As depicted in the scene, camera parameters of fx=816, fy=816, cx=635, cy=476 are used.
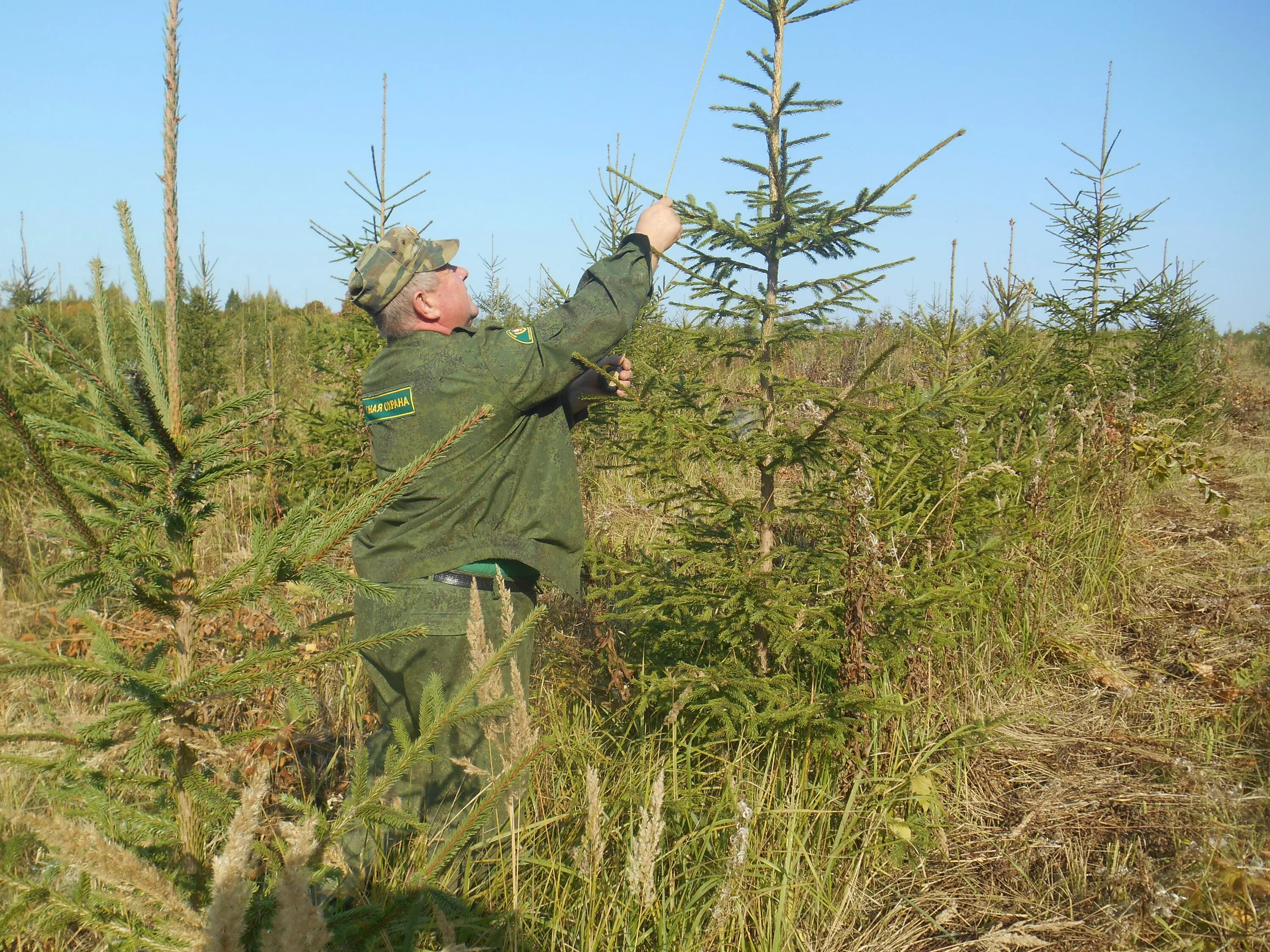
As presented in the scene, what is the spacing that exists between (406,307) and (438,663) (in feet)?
4.29

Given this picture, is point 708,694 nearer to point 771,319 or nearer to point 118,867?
point 771,319

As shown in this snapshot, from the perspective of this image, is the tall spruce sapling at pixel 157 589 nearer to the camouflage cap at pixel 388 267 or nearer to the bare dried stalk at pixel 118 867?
the bare dried stalk at pixel 118 867

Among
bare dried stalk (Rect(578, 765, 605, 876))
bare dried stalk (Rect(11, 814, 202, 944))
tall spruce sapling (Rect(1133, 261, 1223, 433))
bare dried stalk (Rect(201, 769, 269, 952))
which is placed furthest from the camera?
tall spruce sapling (Rect(1133, 261, 1223, 433))

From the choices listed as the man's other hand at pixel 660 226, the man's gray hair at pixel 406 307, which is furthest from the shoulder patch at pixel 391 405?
the man's other hand at pixel 660 226

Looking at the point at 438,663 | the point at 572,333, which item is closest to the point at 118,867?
the point at 438,663

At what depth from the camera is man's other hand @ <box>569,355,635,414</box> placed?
320 cm

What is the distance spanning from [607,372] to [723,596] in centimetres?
95

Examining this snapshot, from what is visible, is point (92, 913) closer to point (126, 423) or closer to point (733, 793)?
point (126, 423)

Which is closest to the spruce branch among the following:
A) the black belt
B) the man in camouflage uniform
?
the man in camouflage uniform

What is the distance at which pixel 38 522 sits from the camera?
18.8 ft

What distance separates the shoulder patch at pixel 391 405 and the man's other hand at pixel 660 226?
1.04 meters

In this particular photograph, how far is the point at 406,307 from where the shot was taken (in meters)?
3.01

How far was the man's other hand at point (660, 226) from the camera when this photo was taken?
10.0 ft

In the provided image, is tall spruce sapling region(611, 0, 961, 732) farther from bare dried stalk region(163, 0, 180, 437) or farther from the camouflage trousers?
bare dried stalk region(163, 0, 180, 437)
